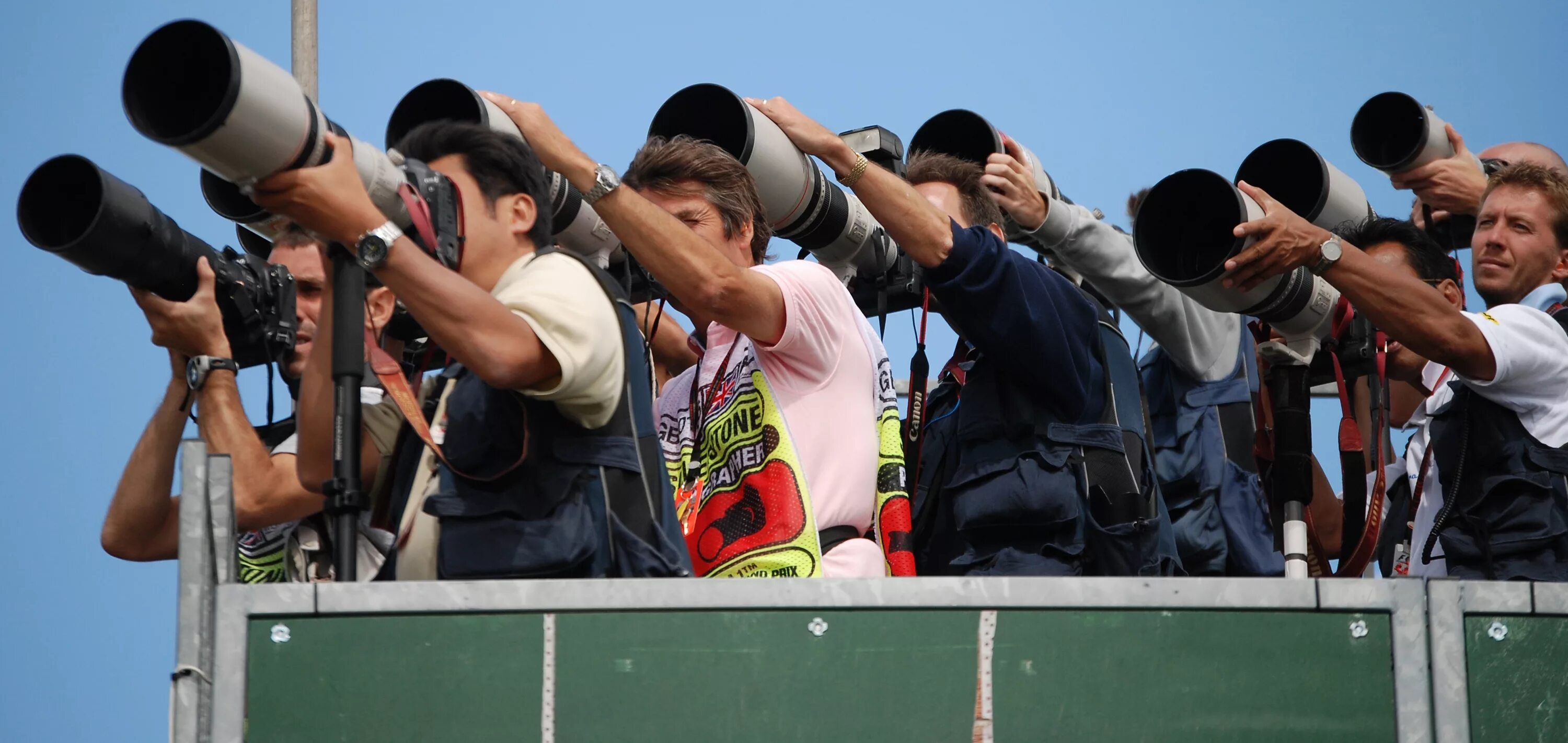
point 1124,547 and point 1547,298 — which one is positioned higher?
point 1547,298

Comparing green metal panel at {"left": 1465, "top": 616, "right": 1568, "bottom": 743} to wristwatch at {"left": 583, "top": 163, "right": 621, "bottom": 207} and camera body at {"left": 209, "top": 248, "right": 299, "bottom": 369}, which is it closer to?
wristwatch at {"left": 583, "top": 163, "right": 621, "bottom": 207}

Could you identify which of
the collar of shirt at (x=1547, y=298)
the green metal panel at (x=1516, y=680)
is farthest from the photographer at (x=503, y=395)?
the collar of shirt at (x=1547, y=298)

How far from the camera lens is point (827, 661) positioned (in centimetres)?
193

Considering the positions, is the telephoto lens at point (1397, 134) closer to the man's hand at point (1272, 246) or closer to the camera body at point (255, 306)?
the man's hand at point (1272, 246)

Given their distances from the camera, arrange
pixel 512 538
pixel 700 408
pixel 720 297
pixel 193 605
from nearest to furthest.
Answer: pixel 193 605 < pixel 512 538 < pixel 720 297 < pixel 700 408

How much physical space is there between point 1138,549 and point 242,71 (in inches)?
55.7

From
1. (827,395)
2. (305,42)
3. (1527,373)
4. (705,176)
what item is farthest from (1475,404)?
(305,42)

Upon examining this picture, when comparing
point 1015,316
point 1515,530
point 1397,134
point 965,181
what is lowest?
point 1515,530

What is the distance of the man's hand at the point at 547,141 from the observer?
243 cm

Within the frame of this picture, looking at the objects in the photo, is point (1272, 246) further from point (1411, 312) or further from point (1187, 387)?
point (1187, 387)

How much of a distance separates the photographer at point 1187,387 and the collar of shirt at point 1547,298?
467 millimetres

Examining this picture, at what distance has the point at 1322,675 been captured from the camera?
1.99m

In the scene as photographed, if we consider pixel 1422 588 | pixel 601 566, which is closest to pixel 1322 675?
pixel 1422 588

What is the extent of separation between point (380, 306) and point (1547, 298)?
6.03ft
